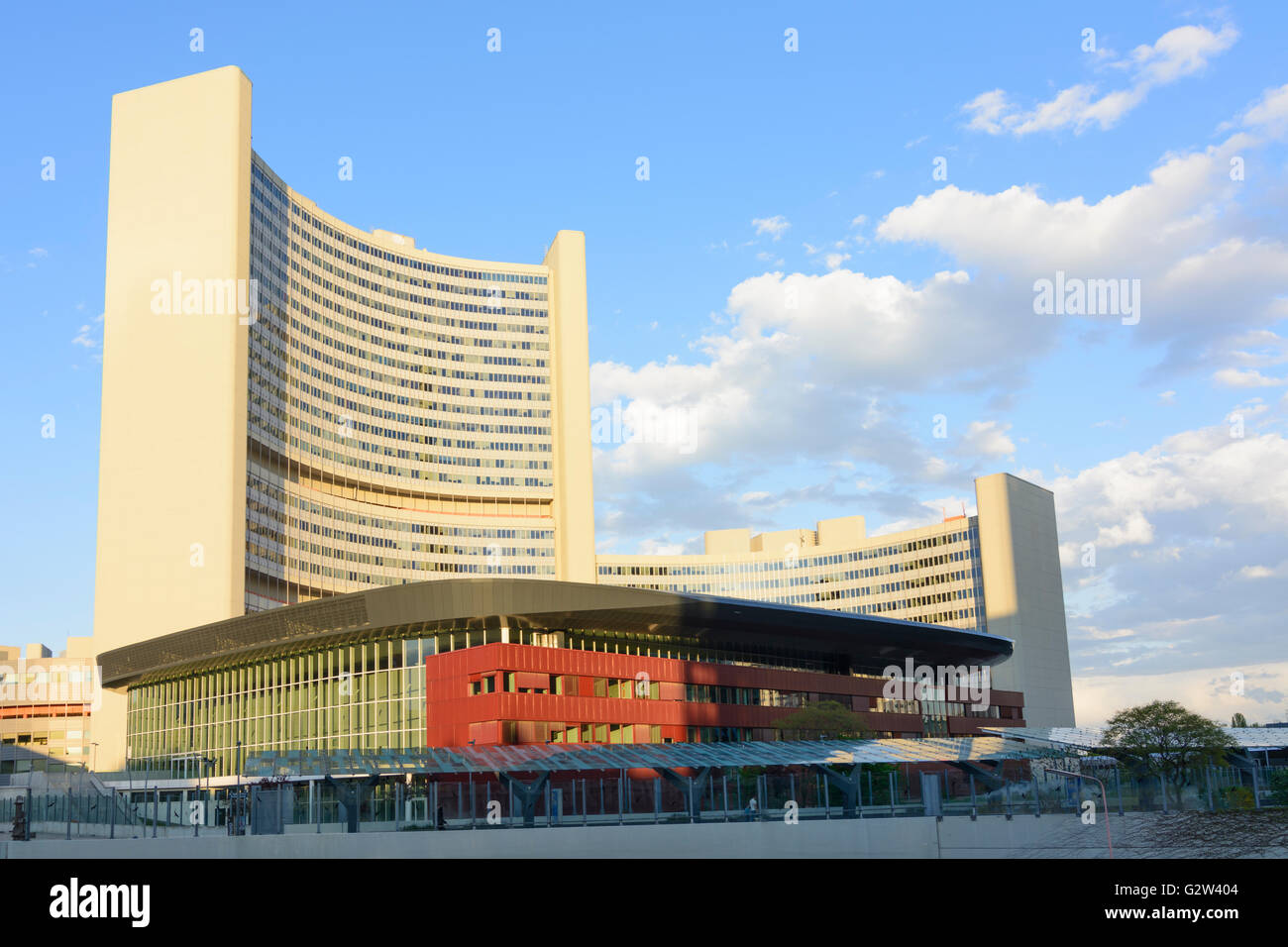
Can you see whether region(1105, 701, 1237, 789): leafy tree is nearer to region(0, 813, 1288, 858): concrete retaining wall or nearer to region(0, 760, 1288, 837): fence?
region(0, 760, 1288, 837): fence

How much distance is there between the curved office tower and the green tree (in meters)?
69.3

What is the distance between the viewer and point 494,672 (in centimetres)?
7419

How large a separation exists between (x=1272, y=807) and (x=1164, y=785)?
4.57 metres

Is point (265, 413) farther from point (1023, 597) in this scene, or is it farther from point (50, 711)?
point (1023, 597)

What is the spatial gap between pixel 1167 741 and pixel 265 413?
4692 inches

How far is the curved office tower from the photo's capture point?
137m

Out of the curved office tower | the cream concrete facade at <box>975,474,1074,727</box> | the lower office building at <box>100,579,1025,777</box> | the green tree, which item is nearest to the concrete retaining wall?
the lower office building at <box>100,579,1025,777</box>

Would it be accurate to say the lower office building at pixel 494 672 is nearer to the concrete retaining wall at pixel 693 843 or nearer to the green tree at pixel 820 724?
the green tree at pixel 820 724

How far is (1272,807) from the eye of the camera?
50281mm
